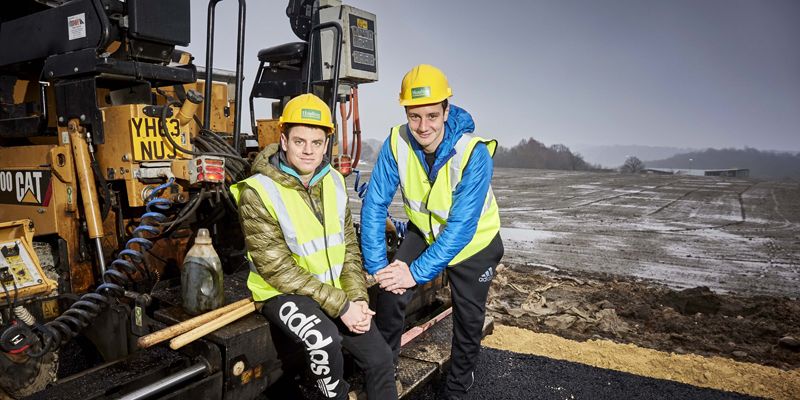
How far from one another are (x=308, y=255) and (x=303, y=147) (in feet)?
1.80

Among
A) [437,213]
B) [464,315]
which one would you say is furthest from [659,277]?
[437,213]

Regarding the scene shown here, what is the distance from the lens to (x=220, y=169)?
120 inches

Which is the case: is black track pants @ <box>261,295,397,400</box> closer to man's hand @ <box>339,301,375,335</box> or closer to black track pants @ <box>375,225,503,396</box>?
man's hand @ <box>339,301,375,335</box>

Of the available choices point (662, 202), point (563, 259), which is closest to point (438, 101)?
point (563, 259)

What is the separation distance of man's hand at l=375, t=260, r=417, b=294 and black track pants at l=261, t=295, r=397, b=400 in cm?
38

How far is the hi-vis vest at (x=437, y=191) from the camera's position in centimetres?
297

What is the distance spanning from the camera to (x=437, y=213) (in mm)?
3064

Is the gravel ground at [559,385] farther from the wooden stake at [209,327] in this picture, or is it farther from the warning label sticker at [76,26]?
the warning label sticker at [76,26]

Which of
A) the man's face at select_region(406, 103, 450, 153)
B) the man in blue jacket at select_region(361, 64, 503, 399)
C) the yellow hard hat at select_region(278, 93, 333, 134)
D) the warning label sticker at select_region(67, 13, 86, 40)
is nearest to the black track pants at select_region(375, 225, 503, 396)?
the man in blue jacket at select_region(361, 64, 503, 399)

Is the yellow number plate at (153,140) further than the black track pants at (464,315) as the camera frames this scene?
No

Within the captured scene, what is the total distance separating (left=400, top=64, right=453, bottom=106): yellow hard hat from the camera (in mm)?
2852

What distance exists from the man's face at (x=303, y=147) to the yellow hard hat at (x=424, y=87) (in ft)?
1.90

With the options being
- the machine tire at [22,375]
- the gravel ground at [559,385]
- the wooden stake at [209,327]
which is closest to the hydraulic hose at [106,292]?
the machine tire at [22,375]

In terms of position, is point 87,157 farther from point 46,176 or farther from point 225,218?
point 225,218
